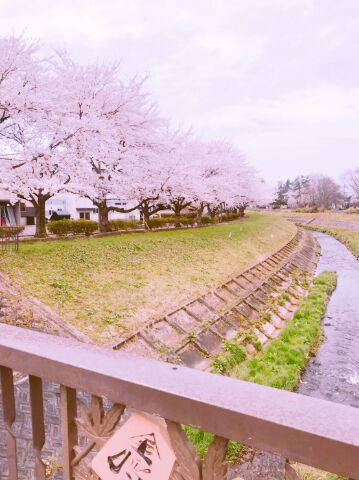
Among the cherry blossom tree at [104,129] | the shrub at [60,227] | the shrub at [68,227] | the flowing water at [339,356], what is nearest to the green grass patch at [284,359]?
the flowing water at [339,356]

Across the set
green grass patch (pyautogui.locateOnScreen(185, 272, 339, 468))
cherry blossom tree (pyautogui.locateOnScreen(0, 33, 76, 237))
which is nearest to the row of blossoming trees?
cherry blossom tree (pyautogui.locateOnScreen(0, 33, 76, 237))

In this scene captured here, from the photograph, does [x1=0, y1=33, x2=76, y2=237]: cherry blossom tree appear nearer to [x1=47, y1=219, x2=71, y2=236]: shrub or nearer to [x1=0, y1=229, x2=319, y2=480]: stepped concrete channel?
[x1=47, y1=219, x2=71, y2=236]: shrub

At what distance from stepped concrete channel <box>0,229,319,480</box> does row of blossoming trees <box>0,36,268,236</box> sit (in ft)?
30.3

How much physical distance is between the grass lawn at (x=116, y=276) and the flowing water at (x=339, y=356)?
504 cm

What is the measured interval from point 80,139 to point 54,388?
1601 centimetres

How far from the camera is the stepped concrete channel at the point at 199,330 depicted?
6.09m

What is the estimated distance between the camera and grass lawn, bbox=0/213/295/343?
38.3 ft

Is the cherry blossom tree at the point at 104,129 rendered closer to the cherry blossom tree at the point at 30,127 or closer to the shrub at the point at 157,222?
the cherry blossom tree at the point at 30,127

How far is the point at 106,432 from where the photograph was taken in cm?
137

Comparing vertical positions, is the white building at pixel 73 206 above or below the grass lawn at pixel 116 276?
above

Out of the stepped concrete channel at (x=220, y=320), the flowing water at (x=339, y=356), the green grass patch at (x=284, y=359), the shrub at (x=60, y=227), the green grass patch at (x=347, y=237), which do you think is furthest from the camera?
the green grass patch at (x=347, y=237)

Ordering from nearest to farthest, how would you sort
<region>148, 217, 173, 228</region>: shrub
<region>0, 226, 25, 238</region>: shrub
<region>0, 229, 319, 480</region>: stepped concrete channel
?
<region>0, 229, 319, 480</region>: stepped concrete channel
<region>0, 226, 25, 238</region>: shrub
<region>148, 217, 173, 228</region>: shrub

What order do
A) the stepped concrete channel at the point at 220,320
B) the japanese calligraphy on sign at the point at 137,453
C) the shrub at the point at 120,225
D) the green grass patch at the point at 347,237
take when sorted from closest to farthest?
the japanese calligraphy on sign at the point at 137,453
the stepped concrete channel at the point at 220,320
the shrub at the point at 120,225
the green grass patch at the point at 347,237

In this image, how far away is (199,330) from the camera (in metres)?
13.0
